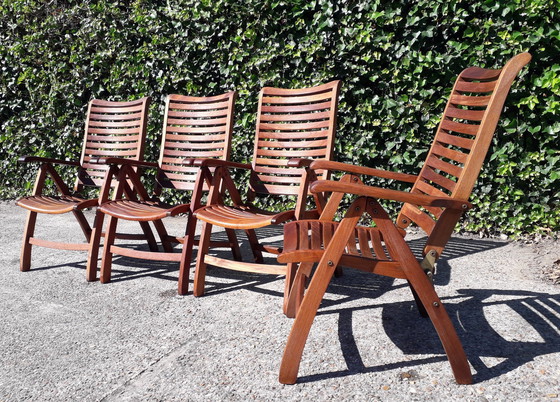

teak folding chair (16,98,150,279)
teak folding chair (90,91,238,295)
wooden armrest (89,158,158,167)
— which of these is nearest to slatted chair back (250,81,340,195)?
teak folding chair (90,91,238,295)

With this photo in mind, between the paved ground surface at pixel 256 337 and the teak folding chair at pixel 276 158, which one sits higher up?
the teak folding chair at pixel 276 158

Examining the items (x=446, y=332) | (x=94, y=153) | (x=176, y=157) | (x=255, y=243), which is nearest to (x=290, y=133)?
(x=255, y=243)

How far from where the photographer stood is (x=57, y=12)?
644 centimetres

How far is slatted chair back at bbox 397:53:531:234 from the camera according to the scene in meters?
2.18

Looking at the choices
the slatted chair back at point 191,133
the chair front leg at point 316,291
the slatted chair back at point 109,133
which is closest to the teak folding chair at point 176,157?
the slatted chair back at point 191,133

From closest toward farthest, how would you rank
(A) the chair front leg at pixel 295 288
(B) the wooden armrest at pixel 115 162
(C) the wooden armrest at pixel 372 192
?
1. (C) the wooden armrest at pixel 372 192
2. (A) the chair front leg at pixel 295 288
3. (B) the wooden armrest at pixel 115 162

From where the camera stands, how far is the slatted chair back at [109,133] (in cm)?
438

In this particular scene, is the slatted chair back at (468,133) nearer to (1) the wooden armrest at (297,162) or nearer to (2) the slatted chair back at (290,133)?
(1) the wooden armrest at (297,162)

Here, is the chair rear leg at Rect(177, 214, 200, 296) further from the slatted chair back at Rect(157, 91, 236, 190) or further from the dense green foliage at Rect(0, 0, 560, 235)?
the dense green foliage at Rect(0, 0, 560, 235)

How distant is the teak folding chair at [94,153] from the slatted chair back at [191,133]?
22 cm

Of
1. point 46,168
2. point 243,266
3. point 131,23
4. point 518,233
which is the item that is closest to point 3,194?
point 131,23

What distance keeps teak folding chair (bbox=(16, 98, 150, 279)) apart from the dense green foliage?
117 cm

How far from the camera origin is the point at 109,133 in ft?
14.8

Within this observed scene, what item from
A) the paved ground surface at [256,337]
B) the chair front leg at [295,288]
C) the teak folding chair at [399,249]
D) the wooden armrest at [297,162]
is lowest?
the paved ground surface at [256,337]
